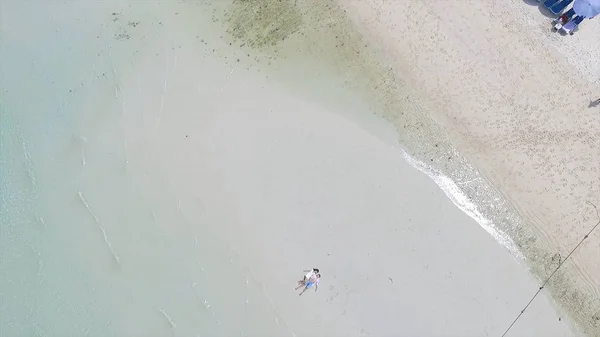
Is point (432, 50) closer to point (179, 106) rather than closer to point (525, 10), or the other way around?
point (525, 10)

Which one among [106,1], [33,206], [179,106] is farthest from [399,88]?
[33,206]

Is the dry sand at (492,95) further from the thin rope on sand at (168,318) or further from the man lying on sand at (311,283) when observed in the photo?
the thin rope on sand at (168,318)

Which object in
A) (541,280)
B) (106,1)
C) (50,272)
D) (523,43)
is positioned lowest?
(50,272)

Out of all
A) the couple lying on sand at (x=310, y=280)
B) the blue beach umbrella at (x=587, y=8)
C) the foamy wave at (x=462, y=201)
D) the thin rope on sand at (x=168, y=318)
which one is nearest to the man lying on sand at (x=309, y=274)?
the couple lying on sand at (x=310, y=280)

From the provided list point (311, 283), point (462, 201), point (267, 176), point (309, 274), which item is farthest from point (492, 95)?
point (311, 283)

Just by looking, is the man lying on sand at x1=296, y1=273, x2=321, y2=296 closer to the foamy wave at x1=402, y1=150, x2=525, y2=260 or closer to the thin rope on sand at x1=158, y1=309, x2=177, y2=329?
the thin rope on sand at x1=158, y1=309, x2=177, y2=329

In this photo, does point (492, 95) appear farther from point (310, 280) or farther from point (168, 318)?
point (168, 318)
